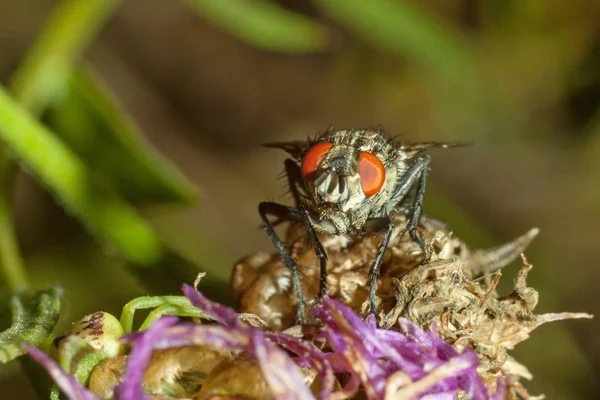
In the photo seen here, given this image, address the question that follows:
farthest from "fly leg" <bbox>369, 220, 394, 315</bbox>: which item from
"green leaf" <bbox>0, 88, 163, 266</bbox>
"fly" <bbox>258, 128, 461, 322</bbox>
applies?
"green leaf" <bbox>0, 88, 163, 266</bbox>

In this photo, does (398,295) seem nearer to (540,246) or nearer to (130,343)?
(130,343)

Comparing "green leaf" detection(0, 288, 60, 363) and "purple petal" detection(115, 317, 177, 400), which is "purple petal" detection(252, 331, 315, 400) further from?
"green leaf" detection(0, 288, 60, 363)

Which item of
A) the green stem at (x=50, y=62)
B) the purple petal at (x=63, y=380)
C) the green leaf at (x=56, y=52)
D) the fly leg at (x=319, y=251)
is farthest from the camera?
the green leaf at (x=56, y=52)

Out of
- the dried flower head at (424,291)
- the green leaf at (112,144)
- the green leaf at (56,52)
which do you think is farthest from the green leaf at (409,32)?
the dried flower head at (424,291)

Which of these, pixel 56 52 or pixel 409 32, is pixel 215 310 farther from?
pixel 409 32

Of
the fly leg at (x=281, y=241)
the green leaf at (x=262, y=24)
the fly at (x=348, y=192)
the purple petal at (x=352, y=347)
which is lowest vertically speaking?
the purple petal at (x=352, y=347)

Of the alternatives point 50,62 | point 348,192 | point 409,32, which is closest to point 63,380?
point 348,192

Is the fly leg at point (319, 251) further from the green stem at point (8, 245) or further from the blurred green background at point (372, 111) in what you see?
the blurred green background at point (372, 111)
